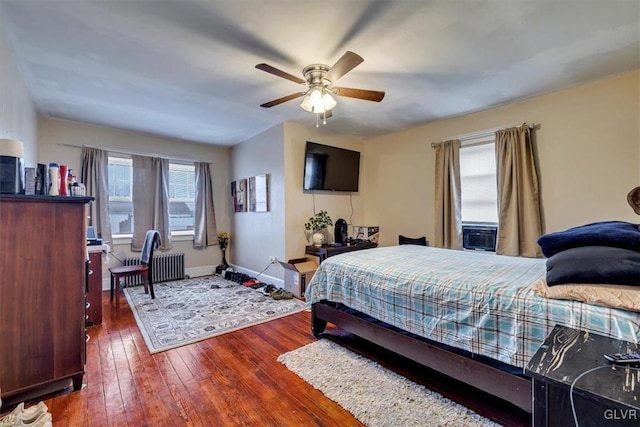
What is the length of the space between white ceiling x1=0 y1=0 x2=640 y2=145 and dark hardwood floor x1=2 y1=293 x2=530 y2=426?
8.24 feet

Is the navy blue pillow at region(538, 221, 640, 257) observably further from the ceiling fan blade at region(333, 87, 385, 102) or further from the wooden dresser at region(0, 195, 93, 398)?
the wooden dresser at region(0, 195, 93, 398)

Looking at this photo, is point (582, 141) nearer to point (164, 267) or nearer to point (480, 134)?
point (480, 134)

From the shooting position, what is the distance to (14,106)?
2.47 m

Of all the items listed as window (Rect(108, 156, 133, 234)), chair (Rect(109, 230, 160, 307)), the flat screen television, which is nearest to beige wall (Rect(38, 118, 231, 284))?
window (Rect(108, 156, 133, 234))

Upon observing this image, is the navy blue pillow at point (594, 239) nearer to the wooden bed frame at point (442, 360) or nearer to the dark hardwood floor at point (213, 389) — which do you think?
the wooden bed frame at point (442, 360)

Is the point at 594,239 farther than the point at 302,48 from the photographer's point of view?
No

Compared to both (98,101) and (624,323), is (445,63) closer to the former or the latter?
(624,323)

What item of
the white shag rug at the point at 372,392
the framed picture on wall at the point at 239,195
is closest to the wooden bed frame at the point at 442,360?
the white shag rug at the point at 372,392

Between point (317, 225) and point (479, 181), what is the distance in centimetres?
233

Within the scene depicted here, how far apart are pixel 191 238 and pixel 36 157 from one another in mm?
2372

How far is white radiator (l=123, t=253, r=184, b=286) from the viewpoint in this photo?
460cm

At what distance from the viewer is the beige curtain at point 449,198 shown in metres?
3.86

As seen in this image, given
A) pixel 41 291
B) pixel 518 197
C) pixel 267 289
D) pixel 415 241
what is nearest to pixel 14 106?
pixel 41 291

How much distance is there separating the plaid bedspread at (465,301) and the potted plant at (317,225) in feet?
5.27
